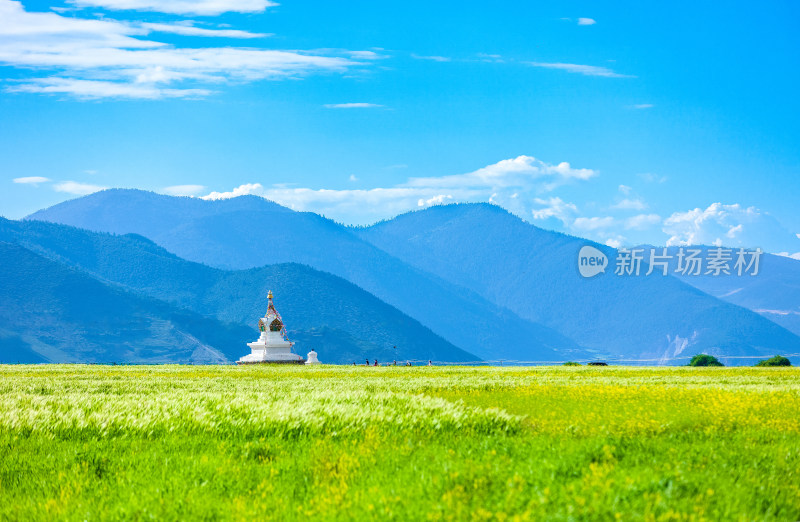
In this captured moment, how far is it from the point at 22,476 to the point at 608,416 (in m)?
12.5

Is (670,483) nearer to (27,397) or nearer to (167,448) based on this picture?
(167,448)

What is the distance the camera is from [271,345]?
76875 mm

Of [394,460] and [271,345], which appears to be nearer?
[394,460]

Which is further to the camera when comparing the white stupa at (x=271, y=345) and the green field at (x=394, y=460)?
the white stupa at (x=271, y=345)

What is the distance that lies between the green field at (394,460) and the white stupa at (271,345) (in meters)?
52.8

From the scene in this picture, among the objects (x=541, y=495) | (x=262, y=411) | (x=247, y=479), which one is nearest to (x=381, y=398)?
(x=262, y=411)

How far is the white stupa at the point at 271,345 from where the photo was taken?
2980 inches

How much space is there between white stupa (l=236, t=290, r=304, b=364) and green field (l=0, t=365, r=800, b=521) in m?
52.8

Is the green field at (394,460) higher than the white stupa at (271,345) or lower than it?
higher

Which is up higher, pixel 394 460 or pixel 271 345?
pixel 394 460

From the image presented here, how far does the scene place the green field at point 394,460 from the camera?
12.1 m

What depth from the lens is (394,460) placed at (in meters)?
15.0

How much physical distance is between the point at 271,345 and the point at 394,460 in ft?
207

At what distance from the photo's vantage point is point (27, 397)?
23344 millimetres
